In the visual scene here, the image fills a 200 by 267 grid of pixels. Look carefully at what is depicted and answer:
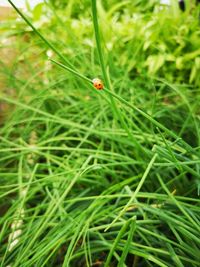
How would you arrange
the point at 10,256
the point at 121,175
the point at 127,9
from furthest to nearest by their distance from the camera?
the point at 127,9, the point at 121,175, the point at 10,256

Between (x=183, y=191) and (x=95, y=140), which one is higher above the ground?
(x=95, y=140)

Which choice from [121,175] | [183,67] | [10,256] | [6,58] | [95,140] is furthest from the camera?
[6,58]

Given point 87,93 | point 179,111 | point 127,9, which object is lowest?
point 179,111

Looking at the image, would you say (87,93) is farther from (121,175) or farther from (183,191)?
(183,191)

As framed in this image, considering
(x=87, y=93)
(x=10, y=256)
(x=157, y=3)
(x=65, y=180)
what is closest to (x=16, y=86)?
(x=87, y=93)

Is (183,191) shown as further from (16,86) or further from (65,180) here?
(16,86)

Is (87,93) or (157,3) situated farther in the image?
(157,3)

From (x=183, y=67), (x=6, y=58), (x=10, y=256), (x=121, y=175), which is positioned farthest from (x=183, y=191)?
(x=6, y=58)
